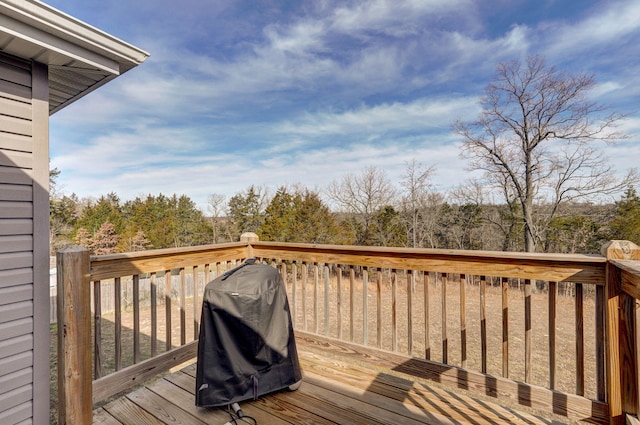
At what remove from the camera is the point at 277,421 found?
1.75 metres

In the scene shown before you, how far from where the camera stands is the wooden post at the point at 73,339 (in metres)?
1.64

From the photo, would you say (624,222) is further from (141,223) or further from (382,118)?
(141,223)

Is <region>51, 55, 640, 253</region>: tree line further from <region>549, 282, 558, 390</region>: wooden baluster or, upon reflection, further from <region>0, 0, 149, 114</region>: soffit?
<region>549, 282, 558, 390</region>: wooden baluster

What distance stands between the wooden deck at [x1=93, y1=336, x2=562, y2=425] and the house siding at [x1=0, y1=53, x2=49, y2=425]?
0.43 metres

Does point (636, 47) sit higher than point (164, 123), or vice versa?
point (636, 47)

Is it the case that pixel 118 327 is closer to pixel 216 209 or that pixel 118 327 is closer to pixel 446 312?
pixel 446 312

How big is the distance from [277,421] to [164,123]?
11685 millimetres

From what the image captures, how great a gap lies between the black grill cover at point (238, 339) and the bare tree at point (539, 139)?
Answer: 40.9 ft

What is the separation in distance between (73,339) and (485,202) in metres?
14.6

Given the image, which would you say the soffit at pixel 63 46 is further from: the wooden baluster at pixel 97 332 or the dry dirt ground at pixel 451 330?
the dry dirt ground at pixel 451 330

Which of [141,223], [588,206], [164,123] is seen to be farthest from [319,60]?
[141,223]

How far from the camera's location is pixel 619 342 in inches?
60.1

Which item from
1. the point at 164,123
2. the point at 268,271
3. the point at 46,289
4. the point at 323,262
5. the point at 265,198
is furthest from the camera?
the point at 265,198

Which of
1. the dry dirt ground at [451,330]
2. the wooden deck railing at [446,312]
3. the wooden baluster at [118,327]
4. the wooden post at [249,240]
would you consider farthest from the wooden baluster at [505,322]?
the wooden baluster at [118,327]
